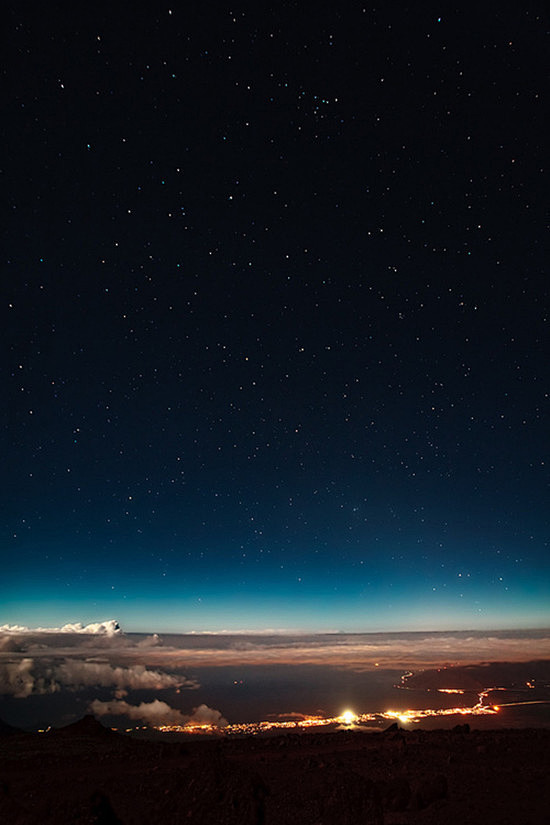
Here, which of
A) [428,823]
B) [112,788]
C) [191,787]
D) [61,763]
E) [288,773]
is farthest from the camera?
[61,763]

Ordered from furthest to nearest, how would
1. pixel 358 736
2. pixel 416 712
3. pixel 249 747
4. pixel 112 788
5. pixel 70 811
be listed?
pixel 416 712
pixel 358 736
pixel 249 747
pixel 112 788
pixel 70 811

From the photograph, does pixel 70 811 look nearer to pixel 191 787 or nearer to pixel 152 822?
pixel 152 822

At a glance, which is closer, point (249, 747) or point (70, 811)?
point (70, 811)

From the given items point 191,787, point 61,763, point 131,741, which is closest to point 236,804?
point 191,787

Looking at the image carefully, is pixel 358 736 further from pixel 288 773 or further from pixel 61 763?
pixel 61 763

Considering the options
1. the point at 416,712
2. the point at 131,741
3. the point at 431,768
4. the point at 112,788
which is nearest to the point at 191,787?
the point at 112,788

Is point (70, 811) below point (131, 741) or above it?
above
